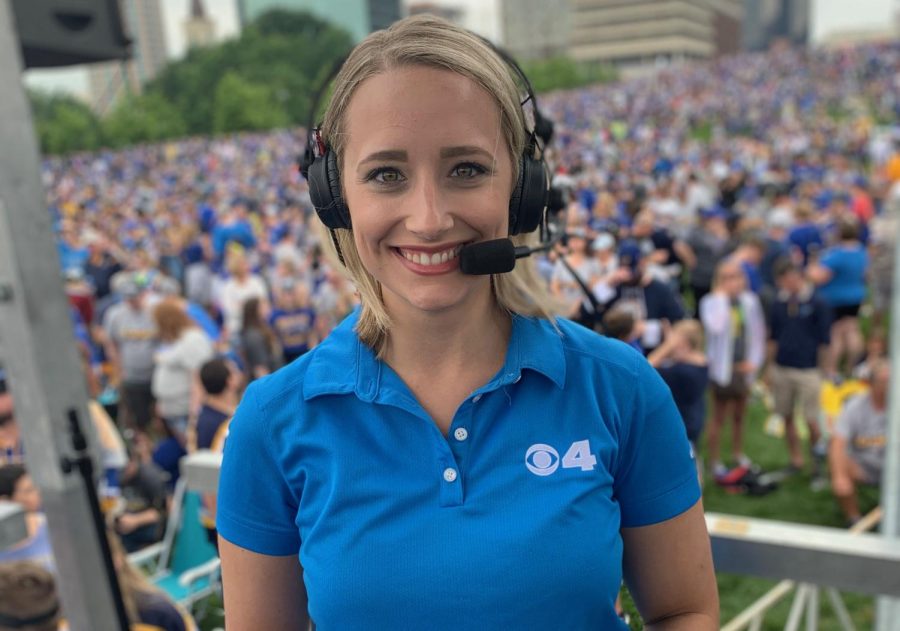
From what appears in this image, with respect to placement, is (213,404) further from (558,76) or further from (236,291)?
(558,76)

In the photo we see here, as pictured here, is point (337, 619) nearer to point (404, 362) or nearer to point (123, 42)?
point (404, 362)

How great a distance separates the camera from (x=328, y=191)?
3.97 ft

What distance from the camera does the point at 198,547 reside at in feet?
14.9

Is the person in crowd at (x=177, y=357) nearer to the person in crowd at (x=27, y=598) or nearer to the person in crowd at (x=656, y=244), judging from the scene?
the person in crowd at (x=27, y=598)

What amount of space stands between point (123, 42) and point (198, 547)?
303 cm

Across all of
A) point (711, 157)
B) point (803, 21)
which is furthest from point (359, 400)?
point (803, 21)

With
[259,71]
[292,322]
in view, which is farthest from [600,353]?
[259,71]

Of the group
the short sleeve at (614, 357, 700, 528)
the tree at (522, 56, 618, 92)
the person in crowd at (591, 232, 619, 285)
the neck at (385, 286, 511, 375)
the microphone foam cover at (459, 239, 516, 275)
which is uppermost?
the tree at (522, 56, 618, 92)

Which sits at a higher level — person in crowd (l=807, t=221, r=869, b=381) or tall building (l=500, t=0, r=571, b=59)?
tall building (l=500, t=0, r=571, b=59)

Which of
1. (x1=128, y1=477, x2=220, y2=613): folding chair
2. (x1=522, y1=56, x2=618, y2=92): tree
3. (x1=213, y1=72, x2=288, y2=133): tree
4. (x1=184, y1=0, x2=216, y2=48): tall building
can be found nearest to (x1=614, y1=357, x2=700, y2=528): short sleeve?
(x1=128, y1=477, x2=220, y2=613): folding chair

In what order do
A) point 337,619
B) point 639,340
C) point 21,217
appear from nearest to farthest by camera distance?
point 337,619
point 21,217
point 639,340

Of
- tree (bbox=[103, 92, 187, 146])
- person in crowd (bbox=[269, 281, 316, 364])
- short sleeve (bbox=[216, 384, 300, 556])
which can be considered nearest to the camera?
short sleeve (bbox=[216, 384, 300, 556])

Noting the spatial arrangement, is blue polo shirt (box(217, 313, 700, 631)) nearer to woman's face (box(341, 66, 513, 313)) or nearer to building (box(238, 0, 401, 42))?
woman's face (box(341, 66, 513, 313))

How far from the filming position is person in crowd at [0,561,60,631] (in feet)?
8.16
